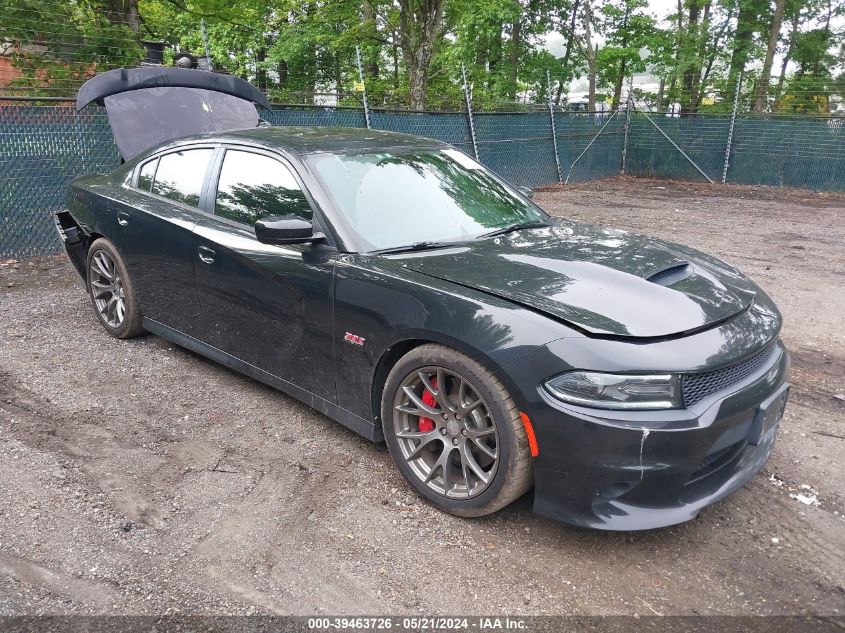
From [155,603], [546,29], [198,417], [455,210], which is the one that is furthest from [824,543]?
[546,29]

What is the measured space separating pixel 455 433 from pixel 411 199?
1376mm

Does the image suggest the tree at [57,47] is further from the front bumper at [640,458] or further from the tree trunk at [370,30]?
the front bumper at [640,458]

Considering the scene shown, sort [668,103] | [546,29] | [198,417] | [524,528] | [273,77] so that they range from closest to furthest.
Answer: [524,528] < [198,417] < [668,103] < [273,77] < [546,29]

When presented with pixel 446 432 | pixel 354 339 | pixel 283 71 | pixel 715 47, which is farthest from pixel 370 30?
pixel 446 432

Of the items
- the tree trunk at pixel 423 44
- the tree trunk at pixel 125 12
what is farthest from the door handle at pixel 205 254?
the tree trunk at pixel 423 44

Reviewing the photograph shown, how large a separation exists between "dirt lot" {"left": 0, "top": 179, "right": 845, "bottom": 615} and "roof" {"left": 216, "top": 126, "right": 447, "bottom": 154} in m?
1.54

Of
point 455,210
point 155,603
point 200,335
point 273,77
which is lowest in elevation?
point 155,603

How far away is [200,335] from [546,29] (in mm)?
27195

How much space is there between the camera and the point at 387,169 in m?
3.83

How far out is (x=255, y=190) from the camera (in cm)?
390

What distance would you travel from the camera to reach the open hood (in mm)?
5820

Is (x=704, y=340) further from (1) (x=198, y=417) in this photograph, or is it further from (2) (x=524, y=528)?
(1) (x=198, y=417)

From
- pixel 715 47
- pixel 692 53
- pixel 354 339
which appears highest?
pixel 715 47

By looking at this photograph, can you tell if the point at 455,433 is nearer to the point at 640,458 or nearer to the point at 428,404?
the point at 428,404
